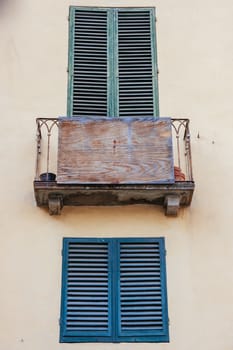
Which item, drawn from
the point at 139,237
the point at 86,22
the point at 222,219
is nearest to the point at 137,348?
the point at 139,237

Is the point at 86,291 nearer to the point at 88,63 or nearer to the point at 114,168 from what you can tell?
the point at 114,168

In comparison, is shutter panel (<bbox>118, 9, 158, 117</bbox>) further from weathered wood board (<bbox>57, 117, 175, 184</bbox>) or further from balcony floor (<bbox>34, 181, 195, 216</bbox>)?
balcony floor (<bbox>34, 181, 195, 216</bbox>)

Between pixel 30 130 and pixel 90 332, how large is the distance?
323 cm

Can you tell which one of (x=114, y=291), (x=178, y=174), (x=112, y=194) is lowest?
(x=114, y=291)

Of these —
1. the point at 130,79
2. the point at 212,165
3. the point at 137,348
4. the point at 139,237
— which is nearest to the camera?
the point at 137,348

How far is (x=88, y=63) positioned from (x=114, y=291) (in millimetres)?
3818

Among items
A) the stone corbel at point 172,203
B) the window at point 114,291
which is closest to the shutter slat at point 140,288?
the window at point 114,291

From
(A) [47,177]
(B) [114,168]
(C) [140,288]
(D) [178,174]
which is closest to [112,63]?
(B) [114,168]

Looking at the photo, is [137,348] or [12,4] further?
[12,4]

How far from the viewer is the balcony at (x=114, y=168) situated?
10070 mm

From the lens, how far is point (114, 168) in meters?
10.2

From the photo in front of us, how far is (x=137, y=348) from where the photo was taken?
30.9 ft

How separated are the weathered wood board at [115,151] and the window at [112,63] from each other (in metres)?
0.86

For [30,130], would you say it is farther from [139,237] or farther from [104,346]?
[104,346]
